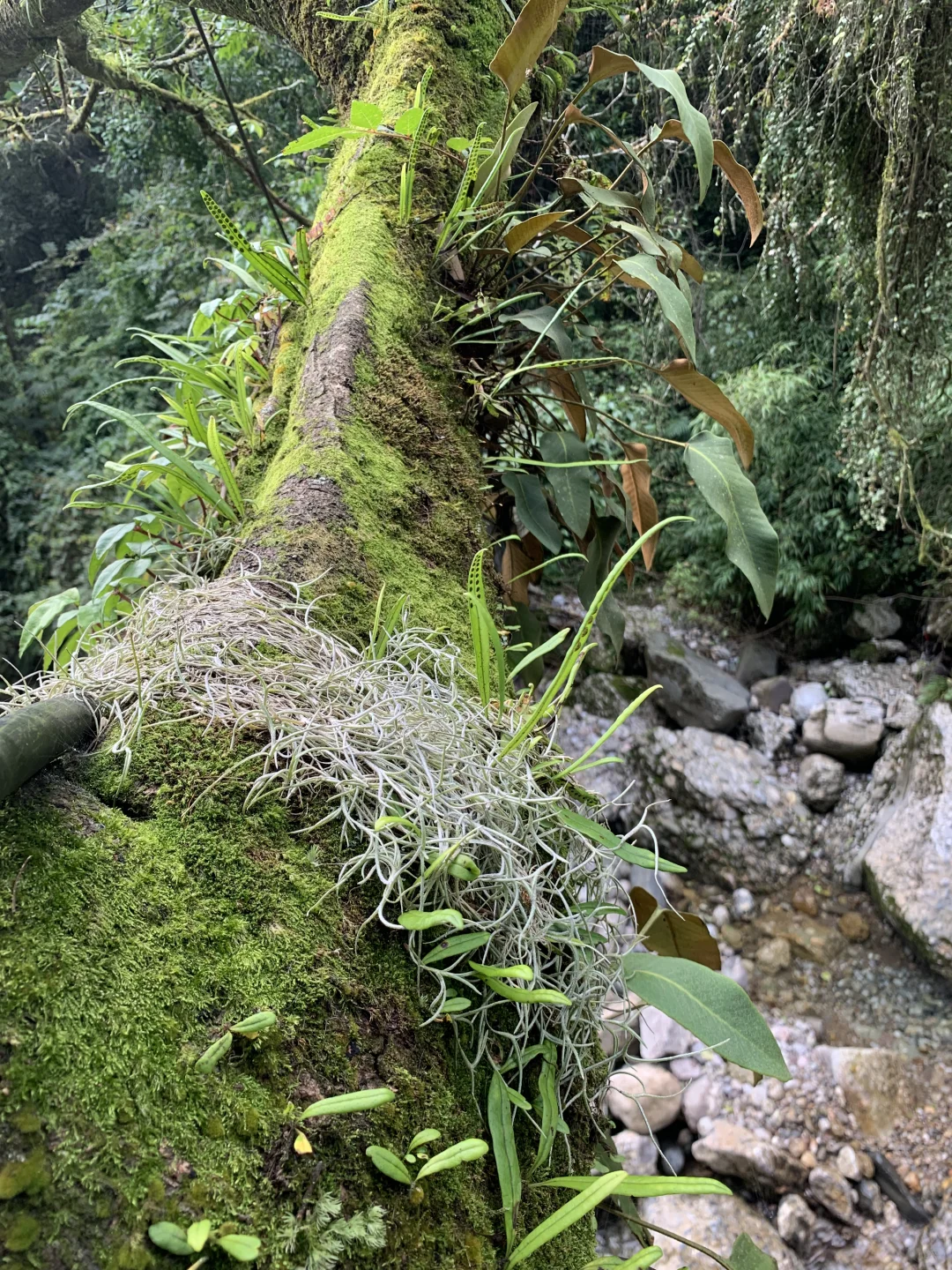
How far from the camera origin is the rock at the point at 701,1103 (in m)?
2.56

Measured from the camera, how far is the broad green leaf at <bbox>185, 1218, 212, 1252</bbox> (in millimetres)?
313

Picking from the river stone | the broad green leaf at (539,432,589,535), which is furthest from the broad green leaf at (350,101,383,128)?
the river stone

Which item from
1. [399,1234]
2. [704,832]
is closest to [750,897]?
[704,832]

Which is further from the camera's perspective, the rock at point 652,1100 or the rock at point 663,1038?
the rock at point 663,1038

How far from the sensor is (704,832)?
11.7 ft

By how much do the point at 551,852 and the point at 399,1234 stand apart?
250 mm

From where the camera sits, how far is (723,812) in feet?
11.8

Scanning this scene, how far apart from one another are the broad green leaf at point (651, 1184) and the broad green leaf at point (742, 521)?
0.54 meters

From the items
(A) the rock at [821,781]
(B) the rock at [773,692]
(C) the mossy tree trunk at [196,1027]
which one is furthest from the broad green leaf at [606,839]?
(B) the rock at [773,692]

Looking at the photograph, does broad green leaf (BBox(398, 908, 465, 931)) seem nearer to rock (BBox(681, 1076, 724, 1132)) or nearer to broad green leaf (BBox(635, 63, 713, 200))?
broad green leaf (BBox(635, 63, 713, 200))

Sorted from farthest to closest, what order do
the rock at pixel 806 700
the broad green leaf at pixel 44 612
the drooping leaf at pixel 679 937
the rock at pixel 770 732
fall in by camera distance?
the rock at pixel 806 700 → the rock at pixel 770 732 → the broad green leaf at pixel 44 612 → the drooping leaf at pixel 679 937

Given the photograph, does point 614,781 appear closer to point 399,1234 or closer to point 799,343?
point 799,343

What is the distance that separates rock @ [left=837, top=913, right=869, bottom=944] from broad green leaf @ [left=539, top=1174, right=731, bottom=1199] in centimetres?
314

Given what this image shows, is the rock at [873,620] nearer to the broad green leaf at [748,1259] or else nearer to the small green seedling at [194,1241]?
the broad green leaf at [748,1259]
